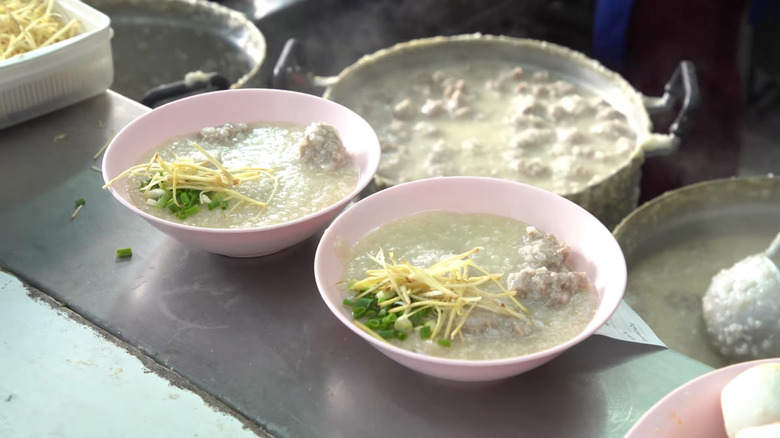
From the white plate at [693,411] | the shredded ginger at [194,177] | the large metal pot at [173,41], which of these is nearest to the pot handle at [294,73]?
the large metal pot at [173,41]

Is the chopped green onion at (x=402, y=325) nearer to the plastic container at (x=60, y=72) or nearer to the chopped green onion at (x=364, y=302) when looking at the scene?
the chopped green onion at (x=364, y=302)

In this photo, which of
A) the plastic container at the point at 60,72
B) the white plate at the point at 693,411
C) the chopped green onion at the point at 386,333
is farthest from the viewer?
the plastic container at the point at 60,72

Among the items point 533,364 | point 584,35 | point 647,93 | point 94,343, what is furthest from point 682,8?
point 94,343

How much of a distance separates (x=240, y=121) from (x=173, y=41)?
166 centimetres

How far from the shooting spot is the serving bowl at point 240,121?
142 centimetres

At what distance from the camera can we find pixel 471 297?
1.26m

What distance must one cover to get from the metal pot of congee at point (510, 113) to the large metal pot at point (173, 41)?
501mm

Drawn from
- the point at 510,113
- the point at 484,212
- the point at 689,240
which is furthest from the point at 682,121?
the point at 484,212

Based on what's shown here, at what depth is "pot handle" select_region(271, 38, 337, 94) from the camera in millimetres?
2693

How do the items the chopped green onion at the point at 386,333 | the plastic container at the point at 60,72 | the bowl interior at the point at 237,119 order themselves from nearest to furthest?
the chopped green onion at the point at 386,333
the bowl interior at the point at 237,119
the plastic container at the point at 60,72

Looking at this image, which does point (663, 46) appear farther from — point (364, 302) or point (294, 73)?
point (364, 302)

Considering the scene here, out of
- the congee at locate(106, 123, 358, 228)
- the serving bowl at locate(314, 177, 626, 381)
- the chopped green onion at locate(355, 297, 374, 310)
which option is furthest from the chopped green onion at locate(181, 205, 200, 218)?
the chopped green onion at locate(355, 297, 374, 310)

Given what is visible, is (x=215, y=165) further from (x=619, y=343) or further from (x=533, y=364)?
(x=619, y=343)

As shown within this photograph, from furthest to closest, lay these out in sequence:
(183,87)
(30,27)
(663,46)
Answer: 1. (663,46)
2. (183,87)
3. (30,27)
